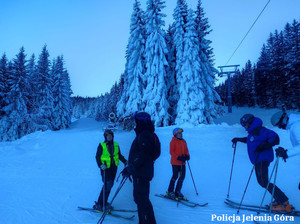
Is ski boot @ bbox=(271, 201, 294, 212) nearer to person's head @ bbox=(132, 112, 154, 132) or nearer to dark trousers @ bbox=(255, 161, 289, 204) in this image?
dark trousers @ bbox=(255, 161, 289, 204)

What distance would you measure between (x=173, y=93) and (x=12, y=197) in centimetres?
1985

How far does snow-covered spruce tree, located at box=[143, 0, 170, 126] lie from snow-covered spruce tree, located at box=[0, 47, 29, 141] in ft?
58.5

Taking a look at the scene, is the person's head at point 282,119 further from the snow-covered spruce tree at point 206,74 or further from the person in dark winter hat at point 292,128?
the snow-covered spruce tree at point 206,74

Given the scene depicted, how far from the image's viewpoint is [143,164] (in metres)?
3.75

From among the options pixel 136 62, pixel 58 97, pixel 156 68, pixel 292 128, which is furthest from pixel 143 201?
pixel 58 97

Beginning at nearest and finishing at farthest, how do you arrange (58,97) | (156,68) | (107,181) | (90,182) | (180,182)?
(107,181), (180,182), (90,182), (156,68), (58,97)

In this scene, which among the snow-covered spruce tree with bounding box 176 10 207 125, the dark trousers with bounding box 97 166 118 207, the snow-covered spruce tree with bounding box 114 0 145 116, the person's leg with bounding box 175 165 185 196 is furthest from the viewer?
the snow-covered spruce tree with bounding box 114 0 145 116

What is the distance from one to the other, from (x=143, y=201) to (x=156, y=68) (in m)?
19.7

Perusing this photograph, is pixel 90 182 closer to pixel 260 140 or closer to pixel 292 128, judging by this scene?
pixel 260 140

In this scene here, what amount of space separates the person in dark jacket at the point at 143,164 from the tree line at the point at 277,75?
38.8 m

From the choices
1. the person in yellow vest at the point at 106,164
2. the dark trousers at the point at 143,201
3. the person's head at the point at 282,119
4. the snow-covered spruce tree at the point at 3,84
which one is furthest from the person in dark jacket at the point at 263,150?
the snow-covered spruce tree at the point at 3,84

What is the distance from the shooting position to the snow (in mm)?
4844

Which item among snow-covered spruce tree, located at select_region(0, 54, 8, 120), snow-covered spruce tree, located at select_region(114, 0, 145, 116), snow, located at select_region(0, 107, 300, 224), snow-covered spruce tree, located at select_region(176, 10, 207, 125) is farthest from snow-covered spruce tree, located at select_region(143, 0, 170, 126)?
snow-covered spruce tree, located at select_region(0, 54, 8, 120)

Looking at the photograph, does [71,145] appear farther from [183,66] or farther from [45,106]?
[45,106]
